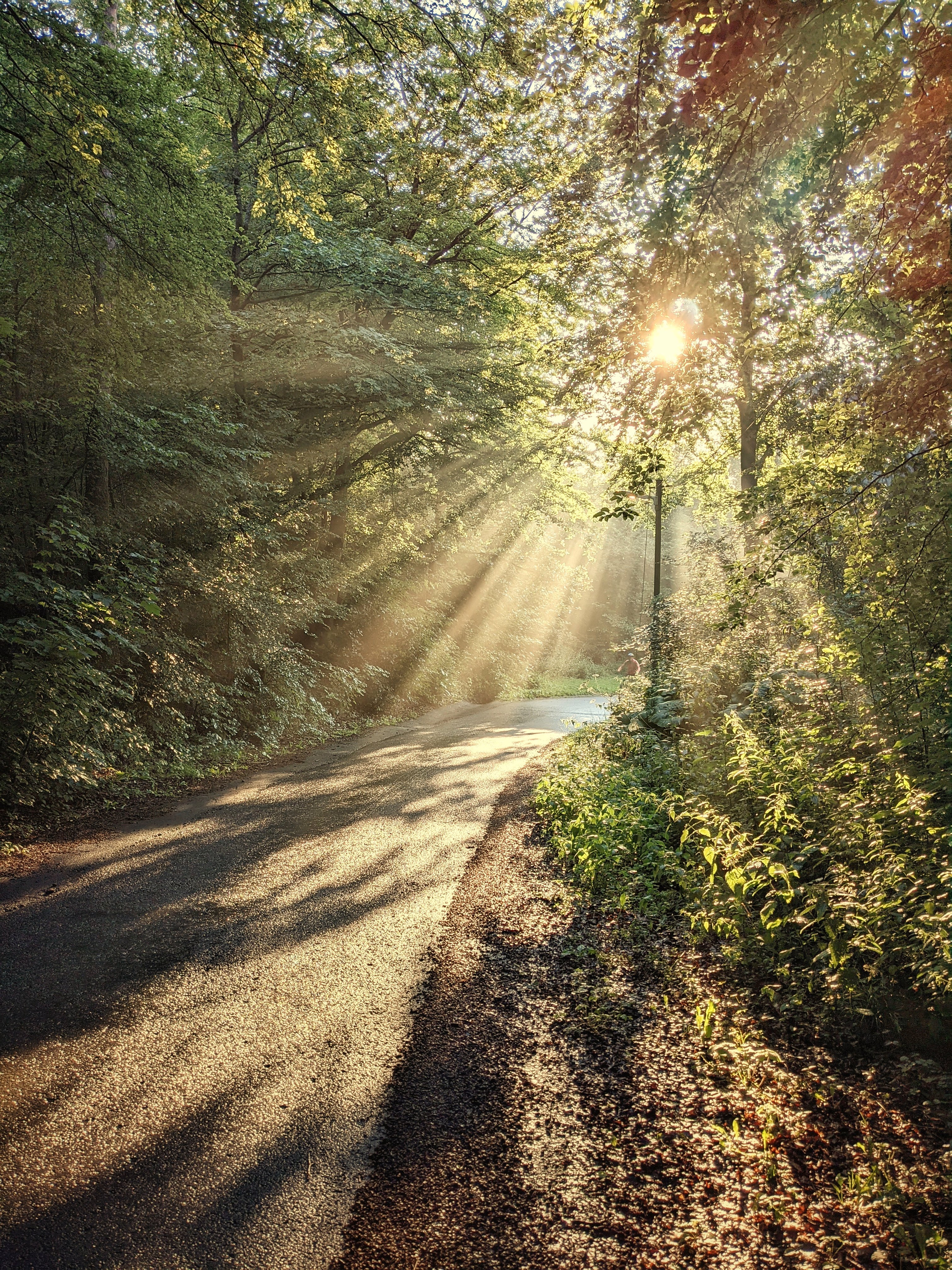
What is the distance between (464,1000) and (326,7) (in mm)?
8525

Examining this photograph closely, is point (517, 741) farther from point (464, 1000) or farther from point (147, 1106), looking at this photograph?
point (147, 1106)

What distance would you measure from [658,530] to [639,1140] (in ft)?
65.4

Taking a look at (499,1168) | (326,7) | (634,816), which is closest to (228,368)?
(326,7)

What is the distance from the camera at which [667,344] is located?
271 inches

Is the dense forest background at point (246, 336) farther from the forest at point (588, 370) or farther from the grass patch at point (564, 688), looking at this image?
the grass patch at point (564, 688)

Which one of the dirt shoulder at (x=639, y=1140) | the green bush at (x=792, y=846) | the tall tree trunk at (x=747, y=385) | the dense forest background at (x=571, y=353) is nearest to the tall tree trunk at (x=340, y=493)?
the dense forest background at (x=571, y=353)

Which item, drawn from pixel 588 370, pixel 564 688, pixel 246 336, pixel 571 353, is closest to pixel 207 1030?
pixel 588 370

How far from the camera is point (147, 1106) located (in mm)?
3393

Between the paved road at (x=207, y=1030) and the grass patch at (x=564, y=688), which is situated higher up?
the paved road at (x=207, y=1030)

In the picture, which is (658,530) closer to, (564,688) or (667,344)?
(667,344)

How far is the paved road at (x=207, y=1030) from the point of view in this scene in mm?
2744

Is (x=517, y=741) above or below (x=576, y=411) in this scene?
below

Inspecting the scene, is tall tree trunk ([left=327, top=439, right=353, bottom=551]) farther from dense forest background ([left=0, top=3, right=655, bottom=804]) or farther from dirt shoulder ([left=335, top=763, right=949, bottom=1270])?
dirt shoulder ([left=335, top=763, right=949, bottom=1270])

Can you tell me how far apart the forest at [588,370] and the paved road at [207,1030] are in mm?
1867
